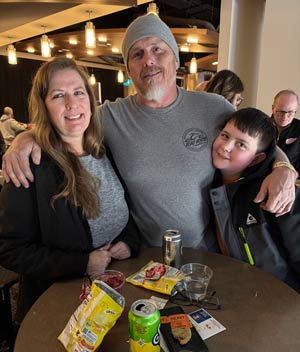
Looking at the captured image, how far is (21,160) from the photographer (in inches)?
46.8

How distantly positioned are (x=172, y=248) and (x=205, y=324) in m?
0.32

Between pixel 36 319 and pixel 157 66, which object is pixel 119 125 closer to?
pixel 157 66

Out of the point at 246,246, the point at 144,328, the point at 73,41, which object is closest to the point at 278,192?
the point at 246,246

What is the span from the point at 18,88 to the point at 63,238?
33.5 ft

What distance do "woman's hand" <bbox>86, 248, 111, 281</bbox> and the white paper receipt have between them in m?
0.40

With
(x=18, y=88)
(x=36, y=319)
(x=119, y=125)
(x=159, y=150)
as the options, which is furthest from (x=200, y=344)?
(x=18, y=88)

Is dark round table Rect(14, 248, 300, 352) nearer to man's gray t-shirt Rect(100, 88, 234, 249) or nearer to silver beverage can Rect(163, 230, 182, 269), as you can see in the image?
silver beverage can Rect(163, 230, 182, 269)

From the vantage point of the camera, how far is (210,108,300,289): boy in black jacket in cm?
138

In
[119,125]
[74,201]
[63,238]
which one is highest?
[119,125]

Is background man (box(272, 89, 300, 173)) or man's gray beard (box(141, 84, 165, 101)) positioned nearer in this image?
man's gray beard (box(141, 84, 165, 101))

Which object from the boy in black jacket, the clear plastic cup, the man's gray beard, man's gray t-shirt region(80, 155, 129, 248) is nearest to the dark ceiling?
the man's gray beard

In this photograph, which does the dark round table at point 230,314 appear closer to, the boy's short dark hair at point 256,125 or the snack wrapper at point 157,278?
the snack wrapper at point 157,278

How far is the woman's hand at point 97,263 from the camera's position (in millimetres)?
1183

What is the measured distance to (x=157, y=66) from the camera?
163 centimetres
